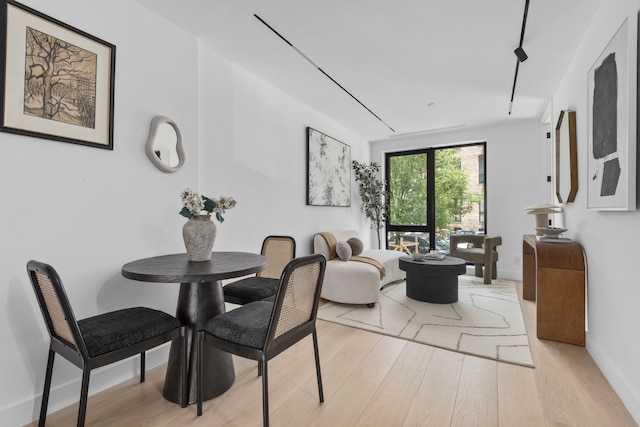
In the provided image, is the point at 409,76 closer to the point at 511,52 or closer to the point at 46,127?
the point at 511,52

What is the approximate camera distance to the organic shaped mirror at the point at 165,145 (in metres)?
2.14

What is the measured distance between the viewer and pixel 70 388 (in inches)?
68.1

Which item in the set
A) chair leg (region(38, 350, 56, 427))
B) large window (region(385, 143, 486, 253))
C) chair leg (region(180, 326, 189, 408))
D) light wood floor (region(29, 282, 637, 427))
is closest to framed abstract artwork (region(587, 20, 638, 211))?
light wood floor (region(29, 282, 637, 427))

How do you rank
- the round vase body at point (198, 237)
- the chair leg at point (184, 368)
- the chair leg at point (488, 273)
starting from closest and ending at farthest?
the chair leg at point (184, 368)
the round vase body at point (198, 237)
the chair leg at point (488, 273)

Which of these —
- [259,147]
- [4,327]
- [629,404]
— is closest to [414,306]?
[629,404]

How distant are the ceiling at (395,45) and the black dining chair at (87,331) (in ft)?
6.36

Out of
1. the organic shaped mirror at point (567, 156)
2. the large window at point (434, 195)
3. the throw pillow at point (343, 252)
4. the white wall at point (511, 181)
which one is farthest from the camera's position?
the large window at point (434, 195)

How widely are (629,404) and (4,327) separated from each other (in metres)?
3.30

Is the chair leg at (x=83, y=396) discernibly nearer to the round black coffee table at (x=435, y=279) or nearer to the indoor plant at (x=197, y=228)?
the indoor plant at (x=197, y=228)

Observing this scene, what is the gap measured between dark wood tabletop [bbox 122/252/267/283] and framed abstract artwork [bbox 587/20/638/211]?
2.04m

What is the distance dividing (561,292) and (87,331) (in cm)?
322

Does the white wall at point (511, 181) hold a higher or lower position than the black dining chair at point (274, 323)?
higher

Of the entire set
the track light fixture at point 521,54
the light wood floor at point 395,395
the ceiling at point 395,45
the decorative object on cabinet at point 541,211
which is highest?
the ceiling at point 395,45

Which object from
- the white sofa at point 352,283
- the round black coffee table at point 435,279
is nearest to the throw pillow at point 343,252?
the white sofa at point 352,283
